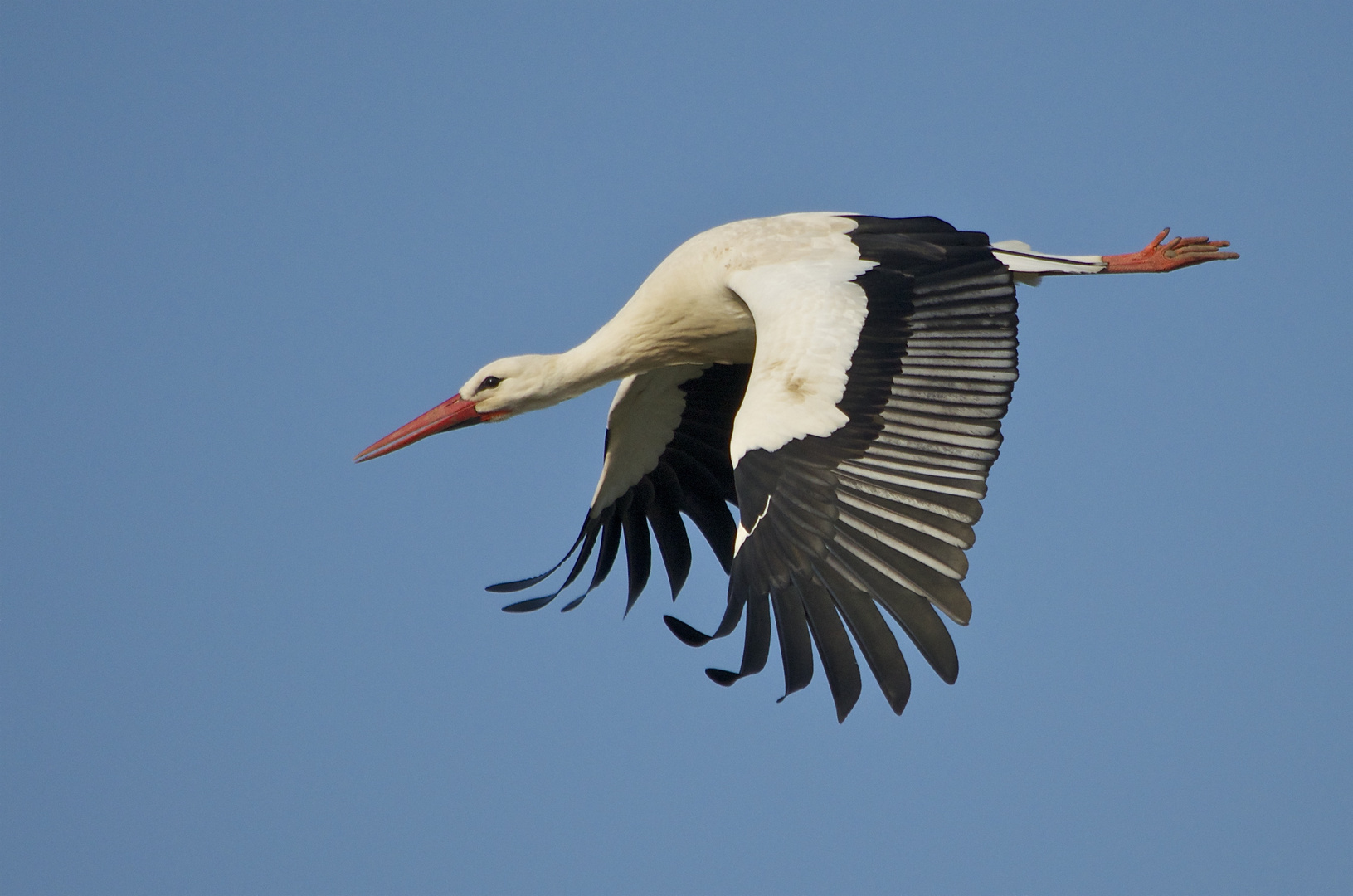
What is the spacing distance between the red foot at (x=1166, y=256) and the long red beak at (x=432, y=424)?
2989 millimetres

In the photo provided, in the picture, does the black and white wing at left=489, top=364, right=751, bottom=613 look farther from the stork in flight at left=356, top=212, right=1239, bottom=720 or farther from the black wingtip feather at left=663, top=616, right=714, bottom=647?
the black wingtip feather at left=663, top=616, right=714, bottom=647

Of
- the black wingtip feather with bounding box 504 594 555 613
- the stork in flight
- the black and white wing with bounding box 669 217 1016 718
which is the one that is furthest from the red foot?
the black wingtip feather with bounding box 504 594 555 613

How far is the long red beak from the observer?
22.4 ft

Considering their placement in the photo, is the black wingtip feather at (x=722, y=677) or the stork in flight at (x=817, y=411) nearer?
the black wingtip feather at (x=722, y=677)

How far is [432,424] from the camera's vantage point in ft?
22.6

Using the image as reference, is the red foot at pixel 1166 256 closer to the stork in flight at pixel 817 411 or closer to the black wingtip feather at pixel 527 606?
the stork in flight at pixel 817 411

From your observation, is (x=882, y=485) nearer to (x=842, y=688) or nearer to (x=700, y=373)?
(x=842, y=688)

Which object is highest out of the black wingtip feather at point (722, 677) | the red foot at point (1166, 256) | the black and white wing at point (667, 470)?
the red foot at point (1166, 256)

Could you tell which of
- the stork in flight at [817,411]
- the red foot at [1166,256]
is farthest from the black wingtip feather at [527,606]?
the red foot at [1166,256]

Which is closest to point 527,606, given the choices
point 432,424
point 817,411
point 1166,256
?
point 432,424

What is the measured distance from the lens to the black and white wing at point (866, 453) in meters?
4.55

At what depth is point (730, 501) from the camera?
24.1 feet

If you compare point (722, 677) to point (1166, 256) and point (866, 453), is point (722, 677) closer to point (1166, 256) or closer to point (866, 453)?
point (866, 453)

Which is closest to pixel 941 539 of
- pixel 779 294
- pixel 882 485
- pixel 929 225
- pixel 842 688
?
pixel 882 485
